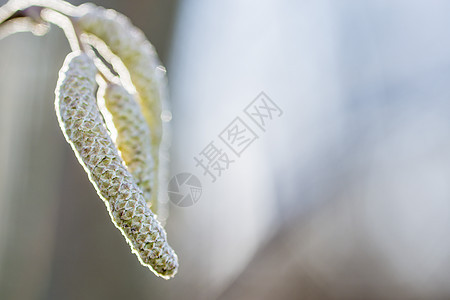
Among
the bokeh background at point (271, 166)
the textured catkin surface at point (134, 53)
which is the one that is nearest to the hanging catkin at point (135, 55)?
the textured catkin surface at point (134, 53)

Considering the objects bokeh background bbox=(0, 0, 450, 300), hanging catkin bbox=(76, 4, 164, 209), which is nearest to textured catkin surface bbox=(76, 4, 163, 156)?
hanging catkin bbox=(76, 4, 164, 209)

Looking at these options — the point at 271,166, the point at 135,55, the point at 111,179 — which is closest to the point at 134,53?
the point at 135,55

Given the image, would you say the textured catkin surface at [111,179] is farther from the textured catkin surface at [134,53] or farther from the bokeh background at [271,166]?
the bokeh background at [271,166]

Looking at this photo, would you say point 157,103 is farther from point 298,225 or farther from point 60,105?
point 298,225

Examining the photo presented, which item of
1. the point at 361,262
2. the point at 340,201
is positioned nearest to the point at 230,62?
the point at 340,201

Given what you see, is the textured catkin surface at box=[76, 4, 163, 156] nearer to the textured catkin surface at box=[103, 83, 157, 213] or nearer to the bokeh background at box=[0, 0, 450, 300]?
the textured catkin surface at box=[103, 83, 157, 213]

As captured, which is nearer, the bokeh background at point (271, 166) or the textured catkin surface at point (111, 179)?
the textured catkin surface at point (111, 179)
